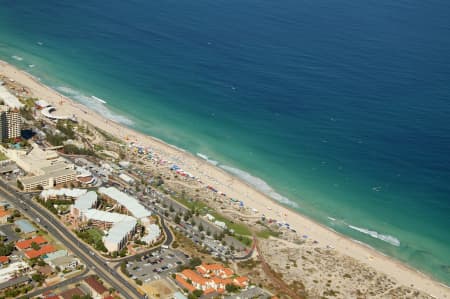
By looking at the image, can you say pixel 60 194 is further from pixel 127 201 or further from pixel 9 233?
pixel 9 233

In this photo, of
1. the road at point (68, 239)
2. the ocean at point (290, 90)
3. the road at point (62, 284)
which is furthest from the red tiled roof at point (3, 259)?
the ocean at point (290, 90)

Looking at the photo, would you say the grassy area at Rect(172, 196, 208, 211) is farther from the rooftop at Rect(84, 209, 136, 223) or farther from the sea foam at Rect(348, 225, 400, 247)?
the sea foam at Rect(348, 225, 400, 247)

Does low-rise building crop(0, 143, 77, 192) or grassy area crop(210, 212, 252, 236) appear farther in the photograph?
grassy area crop(210, 212, 252, 236)

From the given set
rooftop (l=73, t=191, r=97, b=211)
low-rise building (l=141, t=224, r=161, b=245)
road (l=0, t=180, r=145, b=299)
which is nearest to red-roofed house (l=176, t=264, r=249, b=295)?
road (l=0, t=180, r=145, b=299)

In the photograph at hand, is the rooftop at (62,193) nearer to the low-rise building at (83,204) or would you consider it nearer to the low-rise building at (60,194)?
the low-rise building at (60,194)

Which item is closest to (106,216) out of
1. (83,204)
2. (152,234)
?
(83,204)

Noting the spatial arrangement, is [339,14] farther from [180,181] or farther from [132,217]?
[132,217]
